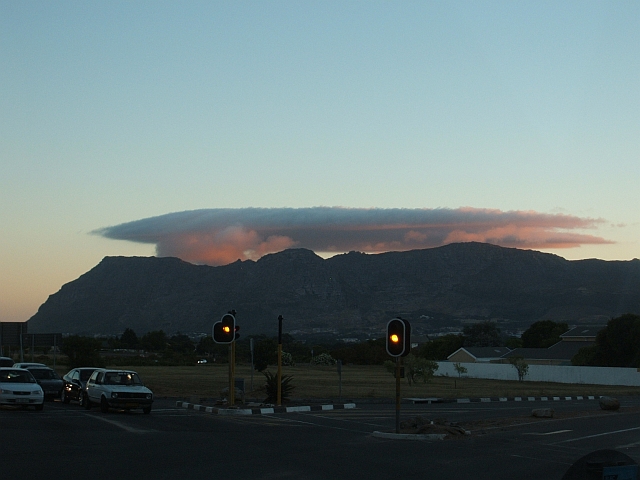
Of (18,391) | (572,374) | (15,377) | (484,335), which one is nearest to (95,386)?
(18,391)

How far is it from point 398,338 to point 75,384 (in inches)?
640

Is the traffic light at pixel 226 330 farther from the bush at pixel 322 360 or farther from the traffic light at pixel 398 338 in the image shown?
the bush at pixel 322 360

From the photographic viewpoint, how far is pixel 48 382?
111 ft

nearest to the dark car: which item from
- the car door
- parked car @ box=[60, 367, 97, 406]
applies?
parked car @ box=[60, 367, 97, 406]

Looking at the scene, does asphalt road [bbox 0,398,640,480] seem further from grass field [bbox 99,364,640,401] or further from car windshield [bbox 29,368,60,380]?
grass field [bbox 99,364,640,401]

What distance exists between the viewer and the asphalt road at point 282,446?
13.4m

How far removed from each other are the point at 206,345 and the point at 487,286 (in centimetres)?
8129

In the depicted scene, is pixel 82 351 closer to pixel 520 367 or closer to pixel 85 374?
pixel 85 374

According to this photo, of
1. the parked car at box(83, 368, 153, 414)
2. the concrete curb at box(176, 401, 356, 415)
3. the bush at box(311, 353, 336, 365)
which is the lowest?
the bush at box(311, 353, 336, 365)

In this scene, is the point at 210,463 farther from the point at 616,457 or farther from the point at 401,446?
the point at 616,457

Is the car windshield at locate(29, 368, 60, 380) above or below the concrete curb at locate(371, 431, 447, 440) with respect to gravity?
above

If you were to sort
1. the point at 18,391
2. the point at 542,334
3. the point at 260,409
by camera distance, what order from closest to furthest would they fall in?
1. the point at 18,391
2. the point at 260,409
3. the point at 542,334

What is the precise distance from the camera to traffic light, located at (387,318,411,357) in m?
19.9

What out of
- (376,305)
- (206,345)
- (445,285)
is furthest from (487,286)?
(206,345)
